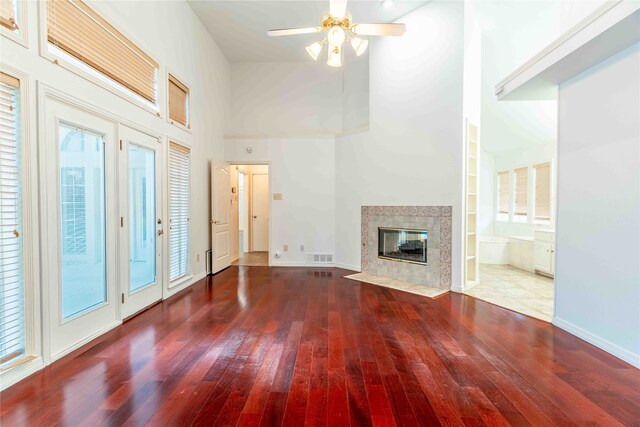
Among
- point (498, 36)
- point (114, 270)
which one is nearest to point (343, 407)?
point (114, 270)

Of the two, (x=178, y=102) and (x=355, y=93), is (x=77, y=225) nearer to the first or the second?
(x=178, y=102)

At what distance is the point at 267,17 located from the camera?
4.67 m

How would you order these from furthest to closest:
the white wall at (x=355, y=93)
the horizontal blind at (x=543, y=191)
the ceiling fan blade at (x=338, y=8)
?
the white wall at (x=355, y=93), the horizontal blind at (x=543, y=191), the ceiling fan blade at (x=338, y=8)

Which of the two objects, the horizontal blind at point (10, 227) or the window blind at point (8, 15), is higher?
the window blind at point (8, 15)

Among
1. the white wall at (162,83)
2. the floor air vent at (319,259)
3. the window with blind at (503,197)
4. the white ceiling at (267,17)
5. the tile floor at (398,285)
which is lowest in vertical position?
the tile floor at (398,285)

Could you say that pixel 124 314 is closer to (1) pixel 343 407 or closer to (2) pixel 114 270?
(2) pixel 114 270

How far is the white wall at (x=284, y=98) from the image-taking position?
235 inches

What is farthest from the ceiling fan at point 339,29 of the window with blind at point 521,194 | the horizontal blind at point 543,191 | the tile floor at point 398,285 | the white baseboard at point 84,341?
the window with blind at point 521,194

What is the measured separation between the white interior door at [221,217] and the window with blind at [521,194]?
603 cm

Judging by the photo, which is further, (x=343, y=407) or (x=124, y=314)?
(x=124, y=314)

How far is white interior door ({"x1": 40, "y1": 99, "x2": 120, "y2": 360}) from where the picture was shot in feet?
7.20

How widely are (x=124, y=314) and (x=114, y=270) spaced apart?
1.65 feet

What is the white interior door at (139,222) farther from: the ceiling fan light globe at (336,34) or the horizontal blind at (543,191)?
the horizontal blind at (543,191)

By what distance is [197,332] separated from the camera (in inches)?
109
